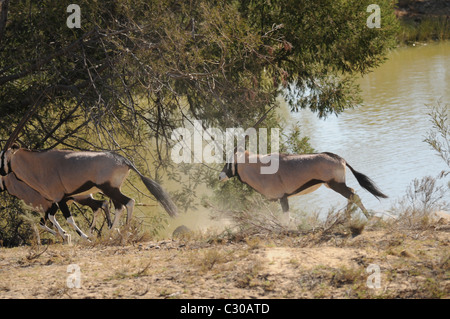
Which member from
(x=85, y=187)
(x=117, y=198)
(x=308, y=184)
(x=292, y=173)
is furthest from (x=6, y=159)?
(x=308, y=184)

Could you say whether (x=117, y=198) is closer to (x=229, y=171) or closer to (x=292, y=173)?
(x=229, y=171)

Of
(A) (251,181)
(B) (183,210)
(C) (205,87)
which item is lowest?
(B) (183,210)

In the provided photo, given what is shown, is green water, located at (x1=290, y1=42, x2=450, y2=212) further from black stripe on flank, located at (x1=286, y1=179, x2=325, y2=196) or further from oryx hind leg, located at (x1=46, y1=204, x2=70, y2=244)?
oryx hind leg, located at (x1=46, y1=204, x2=70, y2=244)

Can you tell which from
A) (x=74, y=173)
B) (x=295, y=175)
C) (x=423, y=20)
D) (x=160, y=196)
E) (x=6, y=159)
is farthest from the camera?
(x=423, y=20)

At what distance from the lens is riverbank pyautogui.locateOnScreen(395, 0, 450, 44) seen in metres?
33.8

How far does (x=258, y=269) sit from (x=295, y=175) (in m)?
2.62

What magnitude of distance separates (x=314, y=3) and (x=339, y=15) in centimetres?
51

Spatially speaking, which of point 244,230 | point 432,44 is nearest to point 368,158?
point 244,230

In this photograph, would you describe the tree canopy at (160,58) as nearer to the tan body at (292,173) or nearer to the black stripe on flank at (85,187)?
the black stripe on flank at (85,187)

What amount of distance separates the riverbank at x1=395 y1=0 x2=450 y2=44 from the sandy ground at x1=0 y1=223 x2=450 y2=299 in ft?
88.9

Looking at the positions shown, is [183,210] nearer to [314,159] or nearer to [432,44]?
[314,159]

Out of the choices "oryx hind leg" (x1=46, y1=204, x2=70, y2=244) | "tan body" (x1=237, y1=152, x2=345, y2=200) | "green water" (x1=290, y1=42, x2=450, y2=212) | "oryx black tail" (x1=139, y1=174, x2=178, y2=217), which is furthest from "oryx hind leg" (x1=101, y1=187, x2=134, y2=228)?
"green water" (x1=290, y1=42, x2=450, y2=212)

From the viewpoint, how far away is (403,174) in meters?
14.7

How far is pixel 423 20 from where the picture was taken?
117ft
